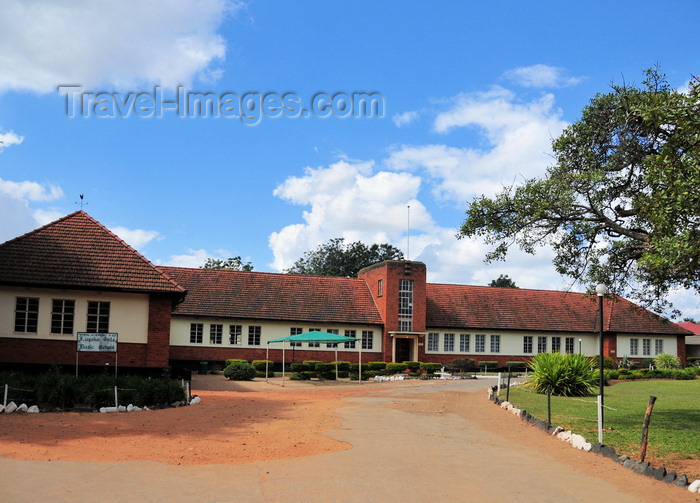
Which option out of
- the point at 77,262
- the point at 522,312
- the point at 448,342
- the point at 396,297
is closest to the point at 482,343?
the point at 448,342

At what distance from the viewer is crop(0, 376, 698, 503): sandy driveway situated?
28.5 ft

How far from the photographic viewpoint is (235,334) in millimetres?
39156

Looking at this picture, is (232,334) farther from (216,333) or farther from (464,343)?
(464,343)

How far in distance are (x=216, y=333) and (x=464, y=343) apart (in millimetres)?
16126

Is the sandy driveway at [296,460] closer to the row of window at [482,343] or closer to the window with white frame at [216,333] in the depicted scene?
the window with white frame at [216,333]

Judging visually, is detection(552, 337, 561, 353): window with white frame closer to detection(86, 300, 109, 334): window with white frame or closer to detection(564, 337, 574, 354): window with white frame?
detection(564, 337, 574, 354): window with white frame

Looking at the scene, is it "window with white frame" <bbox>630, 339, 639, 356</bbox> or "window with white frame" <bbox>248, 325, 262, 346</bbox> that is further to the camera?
"window with white frame" <bbox>630, 339, 639, 356</bbox>

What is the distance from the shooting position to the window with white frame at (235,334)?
3906cm

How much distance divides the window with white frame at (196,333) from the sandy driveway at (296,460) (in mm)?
21094

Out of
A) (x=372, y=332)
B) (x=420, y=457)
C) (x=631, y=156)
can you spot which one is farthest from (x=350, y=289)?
(x=420, y=457)

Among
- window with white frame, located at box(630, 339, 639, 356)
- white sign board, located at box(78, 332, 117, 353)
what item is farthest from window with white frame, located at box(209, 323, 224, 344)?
window with white frame, located at box(630, 339, 639, 356)

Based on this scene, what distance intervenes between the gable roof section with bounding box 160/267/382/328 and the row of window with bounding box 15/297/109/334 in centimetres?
1488

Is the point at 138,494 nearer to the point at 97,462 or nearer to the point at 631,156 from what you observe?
the point at 97,462

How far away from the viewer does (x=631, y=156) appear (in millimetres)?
16125
